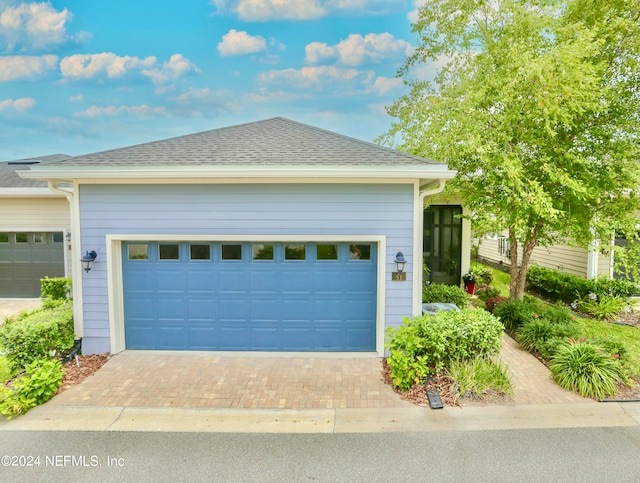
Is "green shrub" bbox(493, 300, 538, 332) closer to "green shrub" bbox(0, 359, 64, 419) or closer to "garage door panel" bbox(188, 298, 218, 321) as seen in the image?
"garage door panel" bbox(188, 298, 218, 321)

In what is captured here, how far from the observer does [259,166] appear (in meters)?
6.02

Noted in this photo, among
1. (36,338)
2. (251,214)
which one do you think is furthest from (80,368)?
(251,214)

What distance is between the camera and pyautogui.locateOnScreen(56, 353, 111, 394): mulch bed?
5602 mm

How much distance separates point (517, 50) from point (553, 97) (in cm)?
129

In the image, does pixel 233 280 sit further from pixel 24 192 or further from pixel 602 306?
pixel 602 306

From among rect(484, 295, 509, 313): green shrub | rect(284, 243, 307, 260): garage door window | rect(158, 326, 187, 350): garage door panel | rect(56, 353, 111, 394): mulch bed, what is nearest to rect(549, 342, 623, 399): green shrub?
rect(484, 295, 509, 313): green shrub

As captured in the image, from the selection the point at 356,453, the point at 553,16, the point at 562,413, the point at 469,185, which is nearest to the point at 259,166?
the point at 356,453

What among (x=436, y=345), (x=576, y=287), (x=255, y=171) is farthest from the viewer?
(x=576, y=287)

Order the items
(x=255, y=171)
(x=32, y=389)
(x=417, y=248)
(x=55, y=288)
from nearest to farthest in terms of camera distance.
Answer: (x=32, y=389), (x=255, y=171), (x=417, y=248), (x=55, y=288)

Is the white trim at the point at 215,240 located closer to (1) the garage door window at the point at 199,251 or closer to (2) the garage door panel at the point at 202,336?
(1) the garage door window at the point at 199,251

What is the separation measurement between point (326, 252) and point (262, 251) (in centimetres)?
126

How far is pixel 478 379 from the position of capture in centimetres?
515

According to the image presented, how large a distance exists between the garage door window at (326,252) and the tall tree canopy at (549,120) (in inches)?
139

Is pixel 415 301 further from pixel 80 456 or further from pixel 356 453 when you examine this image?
pixel 80 456
